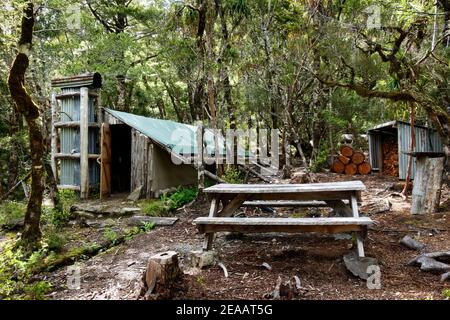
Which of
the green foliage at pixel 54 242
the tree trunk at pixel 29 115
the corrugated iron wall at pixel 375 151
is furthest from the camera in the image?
the corrugated iron wall at pixel 375 151

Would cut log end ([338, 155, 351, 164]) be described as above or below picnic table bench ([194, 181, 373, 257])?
above

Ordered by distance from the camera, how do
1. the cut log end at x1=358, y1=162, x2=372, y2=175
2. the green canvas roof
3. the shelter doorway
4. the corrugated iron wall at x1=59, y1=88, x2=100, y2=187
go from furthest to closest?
the cut log end at x1=358, y1=162, x2=372, y2=175, the shelter doorway, the corrugated iron wall at x1=59, y1=88, x2=100, y2=187, the green canvas roof

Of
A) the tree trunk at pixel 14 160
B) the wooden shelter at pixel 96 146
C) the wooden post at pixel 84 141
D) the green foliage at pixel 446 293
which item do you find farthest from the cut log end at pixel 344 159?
the tree trunk at pixel 14 160

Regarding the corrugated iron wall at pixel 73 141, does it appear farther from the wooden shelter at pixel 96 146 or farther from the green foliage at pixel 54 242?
the green foliage at pixel 54 242

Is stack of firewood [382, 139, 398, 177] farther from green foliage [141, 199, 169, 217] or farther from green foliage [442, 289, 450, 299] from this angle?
green foliage [442, 289, 450, 299]

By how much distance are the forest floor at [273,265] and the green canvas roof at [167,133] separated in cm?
344

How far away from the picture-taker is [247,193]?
5.15m

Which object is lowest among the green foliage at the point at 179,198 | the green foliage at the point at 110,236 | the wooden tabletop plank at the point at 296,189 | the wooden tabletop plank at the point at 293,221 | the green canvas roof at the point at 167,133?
the green foliage at the point at 110,236

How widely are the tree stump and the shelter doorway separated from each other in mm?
9099

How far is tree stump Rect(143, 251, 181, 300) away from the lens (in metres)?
3.42

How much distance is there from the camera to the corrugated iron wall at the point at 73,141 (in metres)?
10.2

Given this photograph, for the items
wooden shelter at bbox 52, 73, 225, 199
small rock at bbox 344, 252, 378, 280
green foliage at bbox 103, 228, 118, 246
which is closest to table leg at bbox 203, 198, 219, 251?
small rock at bbox 344, 252, 378, 280

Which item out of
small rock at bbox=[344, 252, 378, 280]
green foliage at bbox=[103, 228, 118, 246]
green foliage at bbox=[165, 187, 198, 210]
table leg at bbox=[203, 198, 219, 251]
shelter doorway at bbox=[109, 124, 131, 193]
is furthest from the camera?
shelter doorway at bbox=[109, 124, 131, 193]
